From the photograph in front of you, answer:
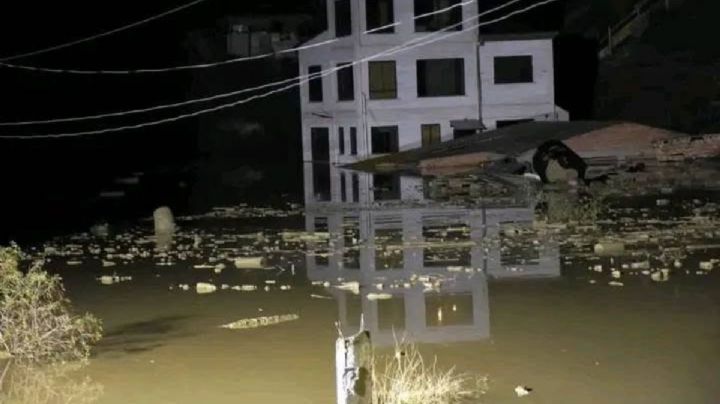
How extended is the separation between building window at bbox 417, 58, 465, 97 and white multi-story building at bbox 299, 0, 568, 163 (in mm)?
43

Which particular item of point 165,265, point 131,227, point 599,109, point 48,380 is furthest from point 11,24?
point 48,380

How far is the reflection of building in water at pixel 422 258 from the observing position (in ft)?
50.4

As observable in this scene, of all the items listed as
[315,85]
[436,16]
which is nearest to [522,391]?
A: [436,16]

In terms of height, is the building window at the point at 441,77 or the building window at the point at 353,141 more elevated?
the building window at the point at 441,77

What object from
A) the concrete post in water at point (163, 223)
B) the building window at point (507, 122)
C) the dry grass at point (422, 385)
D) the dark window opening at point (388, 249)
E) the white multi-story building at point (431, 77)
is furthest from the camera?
the building window at point (507, 122)

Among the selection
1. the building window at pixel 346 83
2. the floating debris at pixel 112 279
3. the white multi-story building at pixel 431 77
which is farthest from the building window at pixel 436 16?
the floating debris at pixel 112 279

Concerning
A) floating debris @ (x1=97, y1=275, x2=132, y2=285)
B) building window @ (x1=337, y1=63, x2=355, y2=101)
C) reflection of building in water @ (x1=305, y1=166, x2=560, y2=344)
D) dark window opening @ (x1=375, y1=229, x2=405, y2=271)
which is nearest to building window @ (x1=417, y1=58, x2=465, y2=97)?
building window @ (x1=337, y1=63, x2=355, y2=101)

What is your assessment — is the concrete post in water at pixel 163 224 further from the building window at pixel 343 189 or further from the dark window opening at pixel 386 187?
the dark window opening at pixel 386 187

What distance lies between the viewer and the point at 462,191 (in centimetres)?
3369

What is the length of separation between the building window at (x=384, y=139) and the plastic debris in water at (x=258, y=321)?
30.9m

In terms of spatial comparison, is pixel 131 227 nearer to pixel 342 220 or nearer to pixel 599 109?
pixel 342 220

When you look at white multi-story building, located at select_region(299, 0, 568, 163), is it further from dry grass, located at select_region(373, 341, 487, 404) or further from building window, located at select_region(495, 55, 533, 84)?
dry grass, located at select_region(373, 341, 487, 404)

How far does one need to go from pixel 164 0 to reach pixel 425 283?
43.4 meters

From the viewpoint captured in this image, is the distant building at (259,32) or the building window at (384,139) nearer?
the building window at (384,139)
